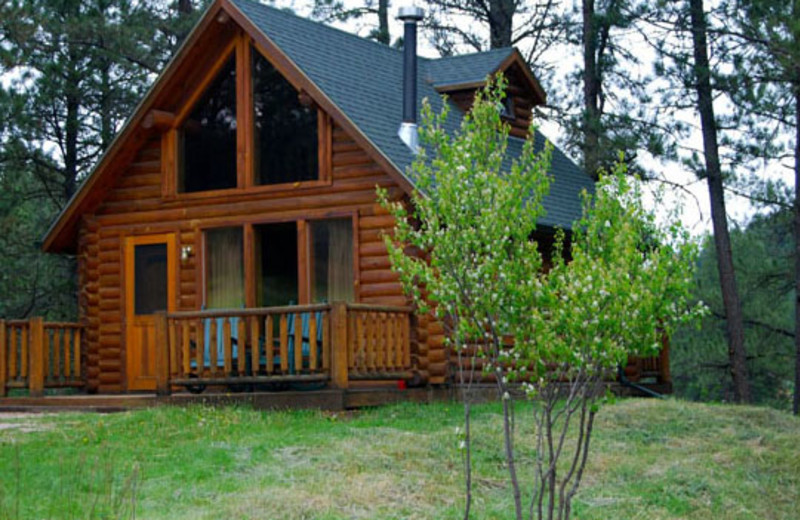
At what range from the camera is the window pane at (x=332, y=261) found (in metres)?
16.4

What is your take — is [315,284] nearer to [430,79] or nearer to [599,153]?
[430,79]

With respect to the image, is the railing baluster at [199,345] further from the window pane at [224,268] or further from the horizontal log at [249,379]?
the window pane at [224,268]

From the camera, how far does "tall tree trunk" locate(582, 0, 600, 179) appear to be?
957 inches

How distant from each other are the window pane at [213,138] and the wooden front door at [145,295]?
38.6 inches

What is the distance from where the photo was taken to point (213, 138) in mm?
17688

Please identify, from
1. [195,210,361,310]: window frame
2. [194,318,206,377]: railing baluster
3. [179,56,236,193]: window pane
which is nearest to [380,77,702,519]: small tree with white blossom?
[194,318,206,377]: railing baluster

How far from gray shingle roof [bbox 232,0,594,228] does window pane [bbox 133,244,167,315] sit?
139 inches

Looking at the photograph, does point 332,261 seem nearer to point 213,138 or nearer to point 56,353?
point 213,138

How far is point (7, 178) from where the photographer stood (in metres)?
24.5

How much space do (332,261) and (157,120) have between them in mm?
3406

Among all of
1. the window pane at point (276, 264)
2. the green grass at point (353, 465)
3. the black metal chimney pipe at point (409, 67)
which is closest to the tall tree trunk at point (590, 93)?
the black metal chimney pipe at point (409, 67)

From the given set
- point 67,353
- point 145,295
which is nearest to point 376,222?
point 145,295

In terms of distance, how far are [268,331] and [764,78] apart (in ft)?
36.7

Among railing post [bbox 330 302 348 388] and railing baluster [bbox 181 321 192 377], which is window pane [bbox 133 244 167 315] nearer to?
railing baluster [bbox 181 321 192 377]
